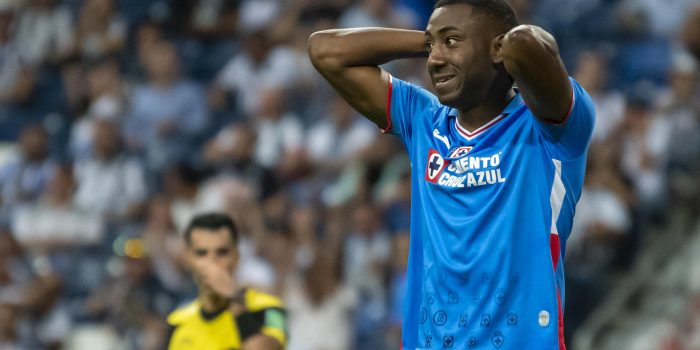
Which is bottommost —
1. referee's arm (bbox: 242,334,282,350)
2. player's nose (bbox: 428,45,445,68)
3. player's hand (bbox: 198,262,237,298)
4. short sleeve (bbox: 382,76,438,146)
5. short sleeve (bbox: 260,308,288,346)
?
referee's arm (bbox: 242,334,282,350)

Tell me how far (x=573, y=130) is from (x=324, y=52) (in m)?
1.09

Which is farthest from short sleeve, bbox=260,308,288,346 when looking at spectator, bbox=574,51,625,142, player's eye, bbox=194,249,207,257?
spectator, bbox=574,51,625,142

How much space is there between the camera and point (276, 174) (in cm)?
1100

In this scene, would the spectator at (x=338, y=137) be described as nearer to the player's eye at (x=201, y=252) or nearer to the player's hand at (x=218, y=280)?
the player's eye at (x=201, y=252)

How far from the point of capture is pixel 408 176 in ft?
32.6

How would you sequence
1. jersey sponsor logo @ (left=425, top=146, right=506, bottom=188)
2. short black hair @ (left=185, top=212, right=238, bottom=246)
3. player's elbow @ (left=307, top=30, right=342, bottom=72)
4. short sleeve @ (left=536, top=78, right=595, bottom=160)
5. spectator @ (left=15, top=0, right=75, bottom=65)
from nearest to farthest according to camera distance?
short sleeve @ (left=536, top=78, right=595, bottom=160) → jersey sponsor logo @ (left=425, top=146, right=506, bottom=188) → player's elbow @ (left=307, top=30, right=342, bottom=72) → short black hair @ (left=185, top=212, right=238, bottom=246) → spectator @ (left=15, top=0, right=75, bottom=65)

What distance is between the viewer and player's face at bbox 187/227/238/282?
6195 mm

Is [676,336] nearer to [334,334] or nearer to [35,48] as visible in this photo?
[334,334]

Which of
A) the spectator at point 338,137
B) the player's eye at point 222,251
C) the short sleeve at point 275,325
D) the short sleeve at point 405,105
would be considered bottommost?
the short sleeve at point 275,325

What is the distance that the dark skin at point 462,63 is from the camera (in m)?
Answer: 3.65

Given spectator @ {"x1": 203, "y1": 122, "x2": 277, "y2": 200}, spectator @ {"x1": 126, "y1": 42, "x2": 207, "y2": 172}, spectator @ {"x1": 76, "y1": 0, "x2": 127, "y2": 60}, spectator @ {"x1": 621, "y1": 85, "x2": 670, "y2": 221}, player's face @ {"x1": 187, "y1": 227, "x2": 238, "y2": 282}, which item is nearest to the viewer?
player's face @ {"x1": 187, "y1": 227, "x2": 238, "y2": 282}

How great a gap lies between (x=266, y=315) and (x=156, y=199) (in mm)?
5583

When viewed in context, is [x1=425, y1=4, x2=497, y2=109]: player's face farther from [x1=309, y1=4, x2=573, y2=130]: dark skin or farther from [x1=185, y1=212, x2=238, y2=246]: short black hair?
[x1=185, y1=212, x2=238, y2=246]: short black hair

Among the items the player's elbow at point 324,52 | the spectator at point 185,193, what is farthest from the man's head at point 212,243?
the spectator at point 185,193
